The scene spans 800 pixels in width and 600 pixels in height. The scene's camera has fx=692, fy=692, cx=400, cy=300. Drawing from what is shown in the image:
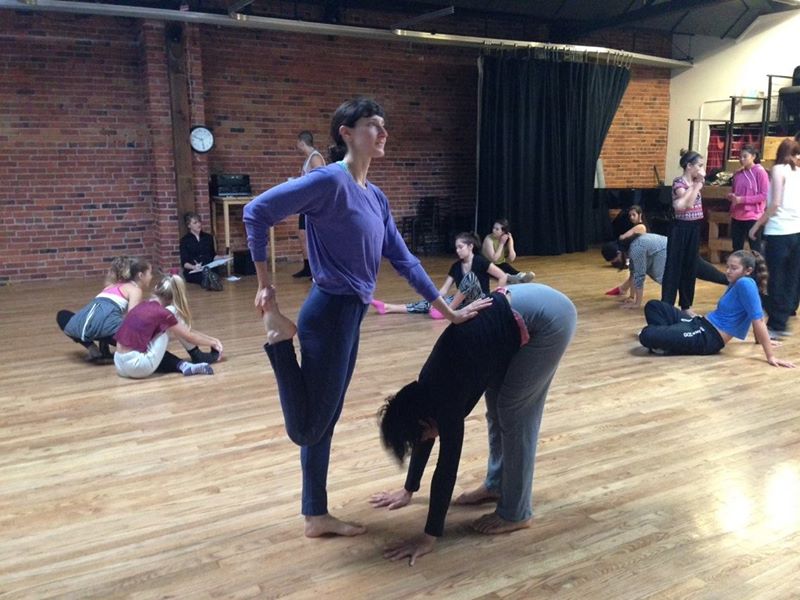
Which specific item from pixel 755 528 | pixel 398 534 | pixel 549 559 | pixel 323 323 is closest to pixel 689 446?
pixel 755 528

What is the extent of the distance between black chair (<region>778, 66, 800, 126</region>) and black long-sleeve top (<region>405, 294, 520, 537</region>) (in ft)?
29.5

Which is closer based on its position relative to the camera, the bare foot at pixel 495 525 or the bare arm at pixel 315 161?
the bare foot at pixel 495 525

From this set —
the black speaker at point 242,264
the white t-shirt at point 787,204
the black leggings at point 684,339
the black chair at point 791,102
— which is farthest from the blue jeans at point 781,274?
the black chair at point 791,102

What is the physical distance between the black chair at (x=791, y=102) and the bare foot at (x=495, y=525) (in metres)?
8.94

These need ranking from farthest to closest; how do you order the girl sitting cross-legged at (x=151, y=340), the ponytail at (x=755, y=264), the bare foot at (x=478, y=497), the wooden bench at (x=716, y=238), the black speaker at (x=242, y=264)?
the wooden bench at (x=716, y=238)
the black speaker at (x=242, y=264)
the ponytail at (x=755, y=264)
the girl sitting cross-legged at (x=151, y=340)
the bare foot at (x=478, y=497)

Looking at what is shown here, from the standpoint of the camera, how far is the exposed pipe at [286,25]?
6.41 metres

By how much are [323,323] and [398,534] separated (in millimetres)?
783

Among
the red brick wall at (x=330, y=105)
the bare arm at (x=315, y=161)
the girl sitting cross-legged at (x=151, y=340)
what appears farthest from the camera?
the red brick wall at (x=330, y=105)

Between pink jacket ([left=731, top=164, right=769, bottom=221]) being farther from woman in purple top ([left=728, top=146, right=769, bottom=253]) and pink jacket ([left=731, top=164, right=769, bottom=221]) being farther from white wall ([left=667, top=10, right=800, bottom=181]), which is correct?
white wall ([left=667, top=10, right=800, bottom=181])

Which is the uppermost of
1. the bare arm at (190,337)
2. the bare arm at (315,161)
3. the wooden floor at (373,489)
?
the bare arm at (315,161)

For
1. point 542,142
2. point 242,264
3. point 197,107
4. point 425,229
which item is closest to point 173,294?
point 242,264

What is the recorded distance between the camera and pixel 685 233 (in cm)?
522

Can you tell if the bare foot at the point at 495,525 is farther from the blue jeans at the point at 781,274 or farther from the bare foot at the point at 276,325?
the blue jeans at the point at 781,274

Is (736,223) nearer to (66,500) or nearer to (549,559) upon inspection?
(549,559)
